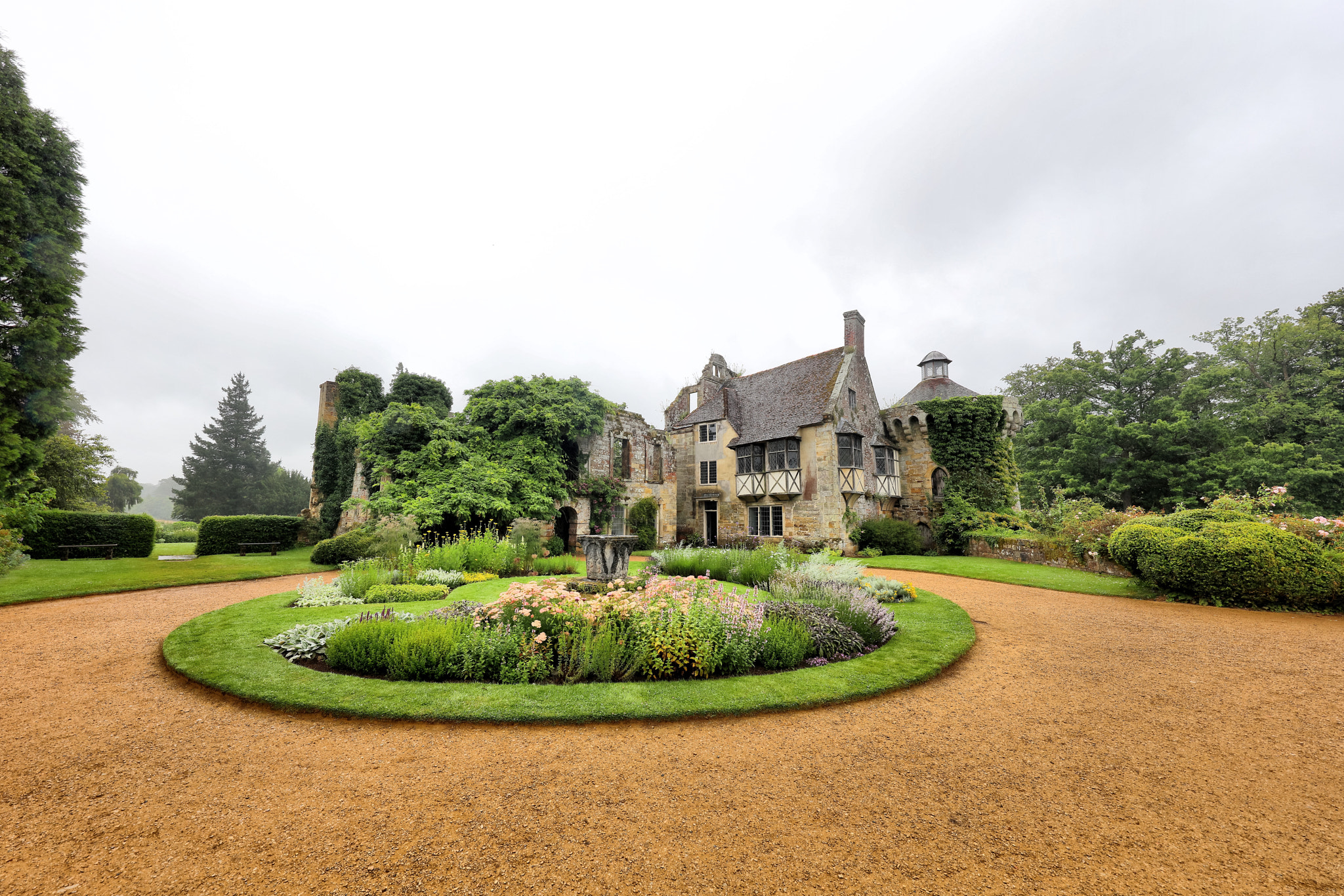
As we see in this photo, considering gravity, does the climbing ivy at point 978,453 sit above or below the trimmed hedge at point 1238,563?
above

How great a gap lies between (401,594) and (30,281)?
12606 millimetres

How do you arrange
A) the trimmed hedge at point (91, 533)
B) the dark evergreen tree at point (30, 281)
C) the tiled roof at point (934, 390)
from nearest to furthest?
the dark evergreen tree at point (30, 281), the trimmed hedge at point (91, 533), the tiled roof at point (934, 390)

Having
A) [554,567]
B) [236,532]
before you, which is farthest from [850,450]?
[236,532]

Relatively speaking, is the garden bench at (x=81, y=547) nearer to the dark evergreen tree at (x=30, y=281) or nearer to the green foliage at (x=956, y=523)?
the dark evergreen tree at (x=30, y=281)

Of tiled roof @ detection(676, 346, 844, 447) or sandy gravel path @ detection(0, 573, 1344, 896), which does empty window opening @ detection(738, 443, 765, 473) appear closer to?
tiled roof @ detection(676, 346, 844, 447)

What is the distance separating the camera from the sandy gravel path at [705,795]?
2.77 meters

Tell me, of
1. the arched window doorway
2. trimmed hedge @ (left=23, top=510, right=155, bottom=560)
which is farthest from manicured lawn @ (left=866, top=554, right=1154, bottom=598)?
trimmed hedge @ (left=23, top=510, right=155, bottom=560)

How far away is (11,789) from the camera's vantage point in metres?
3.52

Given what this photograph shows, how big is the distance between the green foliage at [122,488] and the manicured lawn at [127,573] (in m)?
34.6

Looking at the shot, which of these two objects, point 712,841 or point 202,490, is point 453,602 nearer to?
point 712,841

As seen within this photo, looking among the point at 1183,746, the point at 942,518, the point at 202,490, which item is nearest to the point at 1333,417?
the point at 942,518

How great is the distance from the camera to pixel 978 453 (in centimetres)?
2217

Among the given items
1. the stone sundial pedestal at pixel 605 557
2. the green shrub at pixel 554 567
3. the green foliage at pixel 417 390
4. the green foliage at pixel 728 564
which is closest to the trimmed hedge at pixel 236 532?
the green foliage at pixel 417 390

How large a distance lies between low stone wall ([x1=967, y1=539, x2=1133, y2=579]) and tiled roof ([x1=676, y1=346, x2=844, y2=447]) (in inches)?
329
